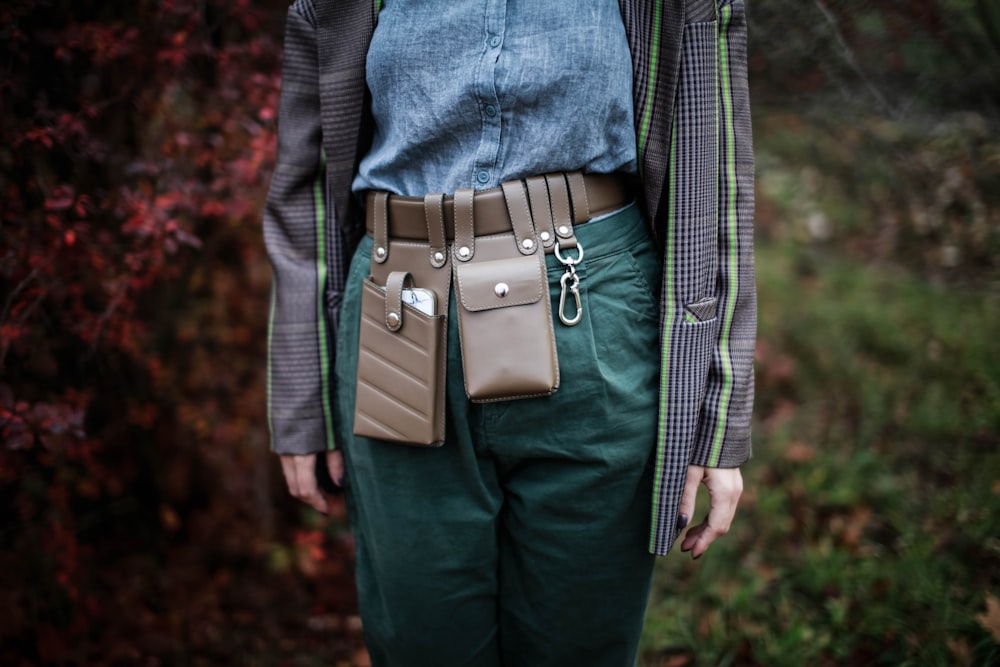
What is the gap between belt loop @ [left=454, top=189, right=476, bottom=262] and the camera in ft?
4.20

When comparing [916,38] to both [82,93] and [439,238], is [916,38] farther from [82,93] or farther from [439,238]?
[82,93]

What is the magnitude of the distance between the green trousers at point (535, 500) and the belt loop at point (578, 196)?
2cm

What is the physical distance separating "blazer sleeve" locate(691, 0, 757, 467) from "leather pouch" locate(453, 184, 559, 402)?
323 mm

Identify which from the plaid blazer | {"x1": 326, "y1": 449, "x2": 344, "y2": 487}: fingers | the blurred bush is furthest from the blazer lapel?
the blurred bush

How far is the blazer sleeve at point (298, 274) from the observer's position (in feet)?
5.08

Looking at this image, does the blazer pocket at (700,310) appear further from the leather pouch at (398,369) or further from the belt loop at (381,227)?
the belt loop at (381,227)

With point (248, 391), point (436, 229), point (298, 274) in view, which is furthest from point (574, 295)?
point (248, 391)

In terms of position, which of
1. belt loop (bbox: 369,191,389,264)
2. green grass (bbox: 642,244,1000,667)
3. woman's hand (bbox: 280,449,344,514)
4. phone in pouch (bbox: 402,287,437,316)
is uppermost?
belt loop (bbox: 369,191,389,264)

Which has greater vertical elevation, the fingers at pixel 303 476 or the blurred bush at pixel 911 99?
the blurred bush at pixel 911 99

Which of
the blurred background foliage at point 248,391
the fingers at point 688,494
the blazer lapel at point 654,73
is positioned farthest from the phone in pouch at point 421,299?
the blurred background foliage at point 248,391

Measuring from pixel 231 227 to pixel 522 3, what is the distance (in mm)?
1836

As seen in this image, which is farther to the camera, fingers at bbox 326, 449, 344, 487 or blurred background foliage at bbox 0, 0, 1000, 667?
blurred background foliage at bbox 0, 0, 1000, 667

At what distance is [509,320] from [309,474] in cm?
66

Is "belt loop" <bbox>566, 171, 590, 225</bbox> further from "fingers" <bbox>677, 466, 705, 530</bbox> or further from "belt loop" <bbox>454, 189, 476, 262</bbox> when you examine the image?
"fingers" <bbox>677, 466, 705, 530</bbox>
